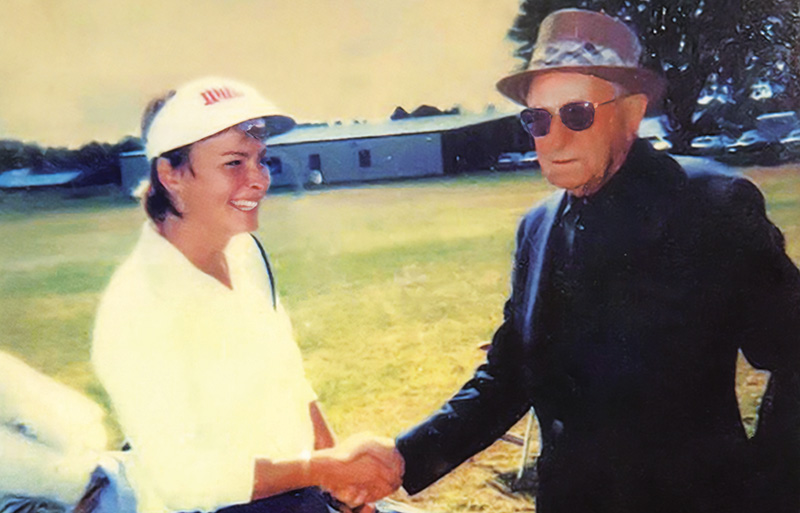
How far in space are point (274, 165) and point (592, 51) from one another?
1.04 metres

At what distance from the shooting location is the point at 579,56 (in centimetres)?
221

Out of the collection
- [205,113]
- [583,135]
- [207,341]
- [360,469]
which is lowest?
[360,469]

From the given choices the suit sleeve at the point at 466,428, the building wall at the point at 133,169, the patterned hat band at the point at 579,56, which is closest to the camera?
the patterned hat band at the point at 579,56

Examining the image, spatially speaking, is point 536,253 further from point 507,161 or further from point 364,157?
point 364,157

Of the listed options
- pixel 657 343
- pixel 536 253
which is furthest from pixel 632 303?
pixel 536 253

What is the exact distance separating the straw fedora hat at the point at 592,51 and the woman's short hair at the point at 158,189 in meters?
1.09

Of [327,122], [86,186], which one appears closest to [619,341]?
[327,122]

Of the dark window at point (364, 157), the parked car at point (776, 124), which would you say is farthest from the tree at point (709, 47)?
the dark window at point (364, 157)

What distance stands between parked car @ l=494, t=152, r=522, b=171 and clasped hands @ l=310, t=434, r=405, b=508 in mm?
967

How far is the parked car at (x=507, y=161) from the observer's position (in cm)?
238

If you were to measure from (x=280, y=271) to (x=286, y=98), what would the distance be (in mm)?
560

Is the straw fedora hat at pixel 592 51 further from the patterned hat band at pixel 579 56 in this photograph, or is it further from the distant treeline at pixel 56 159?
the distant treeline at pixel 56 159

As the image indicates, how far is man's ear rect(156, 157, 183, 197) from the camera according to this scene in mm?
2266

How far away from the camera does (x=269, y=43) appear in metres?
2.39
